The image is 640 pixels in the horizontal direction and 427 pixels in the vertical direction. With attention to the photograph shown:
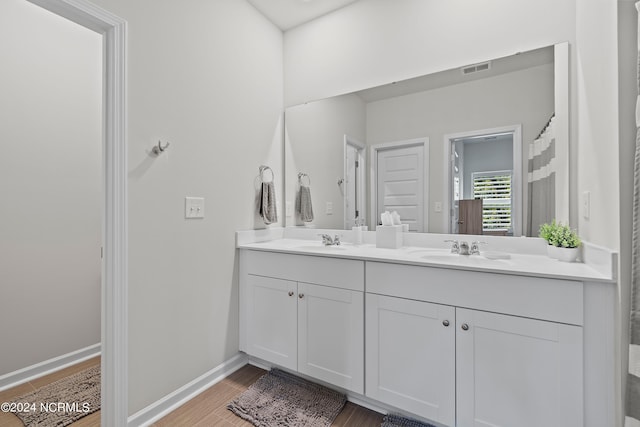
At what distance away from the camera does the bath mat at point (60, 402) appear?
5.14 ft

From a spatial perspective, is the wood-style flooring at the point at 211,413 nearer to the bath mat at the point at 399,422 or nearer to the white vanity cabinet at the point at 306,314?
the bath mat at the point at 399,422

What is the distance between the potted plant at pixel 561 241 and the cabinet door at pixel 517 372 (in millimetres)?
420

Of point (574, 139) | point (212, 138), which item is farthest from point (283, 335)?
point (574, 139)

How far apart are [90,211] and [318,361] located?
2048 millimetres

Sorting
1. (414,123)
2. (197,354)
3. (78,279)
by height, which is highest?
(414,123)

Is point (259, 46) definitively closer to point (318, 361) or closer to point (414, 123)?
point (414, 123)

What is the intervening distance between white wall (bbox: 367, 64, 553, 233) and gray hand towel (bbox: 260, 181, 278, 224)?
0.83 m

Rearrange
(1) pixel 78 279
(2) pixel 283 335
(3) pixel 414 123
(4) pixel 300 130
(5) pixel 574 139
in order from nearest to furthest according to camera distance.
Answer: (5) pixel 574 139 → (2) pixel 283 335 → (3) pixel 414 123 → (1) pixel 78 279 → (4) pixel 300 130

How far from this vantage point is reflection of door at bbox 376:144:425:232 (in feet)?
6.51

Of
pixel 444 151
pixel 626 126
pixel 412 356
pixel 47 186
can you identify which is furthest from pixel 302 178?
pixel 626 126

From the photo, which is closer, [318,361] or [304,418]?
[304,418]

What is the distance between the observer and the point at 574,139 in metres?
1.52

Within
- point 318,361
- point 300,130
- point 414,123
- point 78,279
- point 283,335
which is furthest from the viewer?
point 300,130

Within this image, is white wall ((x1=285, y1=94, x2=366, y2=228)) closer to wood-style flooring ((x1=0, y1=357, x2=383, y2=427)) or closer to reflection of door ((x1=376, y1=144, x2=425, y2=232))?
reflection of door ((x1=376, y1=144, x2=425, y2=232))
